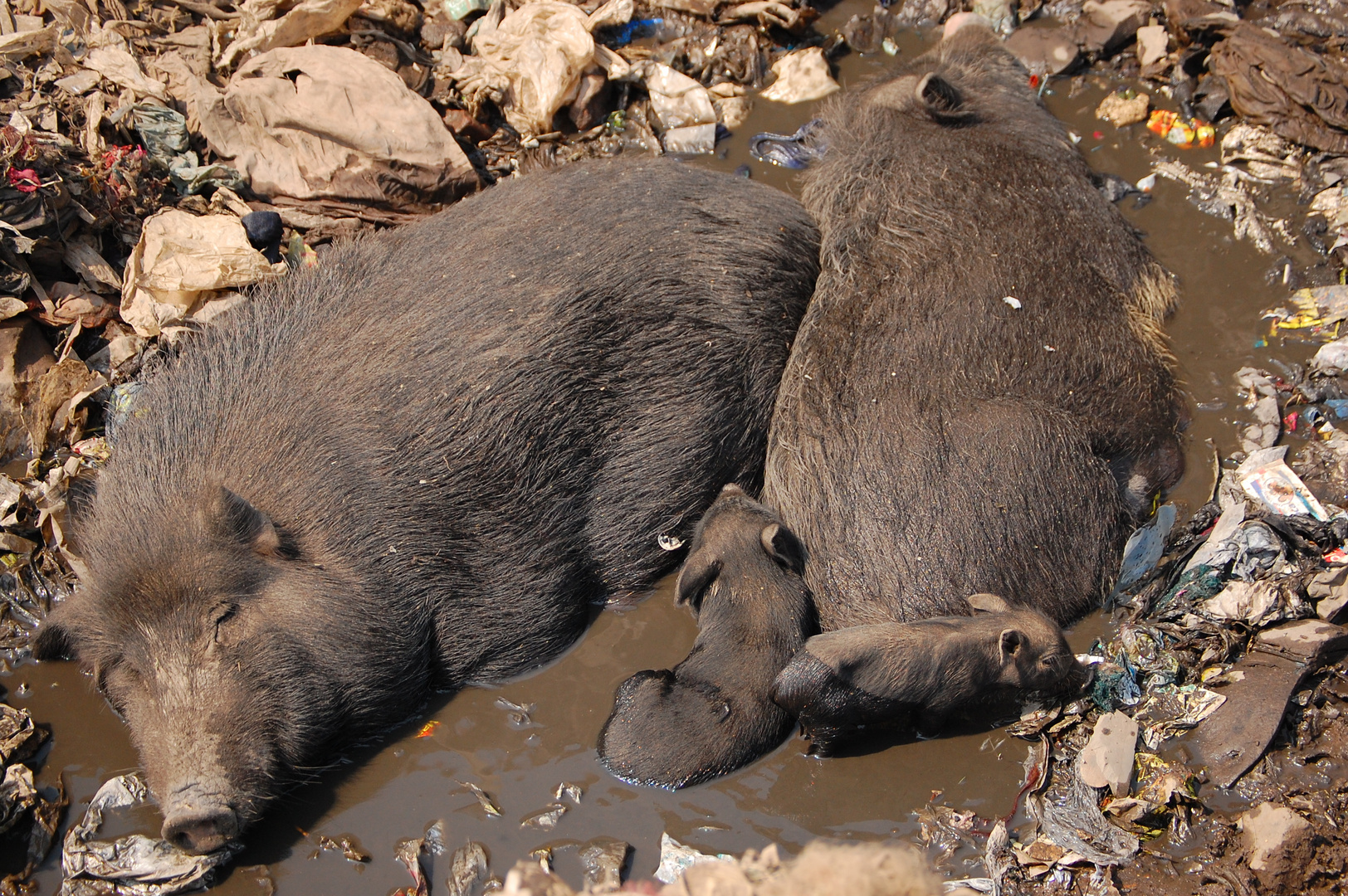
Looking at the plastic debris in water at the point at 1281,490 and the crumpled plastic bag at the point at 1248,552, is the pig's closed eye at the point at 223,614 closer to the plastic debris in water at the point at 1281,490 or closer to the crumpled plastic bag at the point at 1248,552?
the crumpled plastic bag at the point at 1248,552

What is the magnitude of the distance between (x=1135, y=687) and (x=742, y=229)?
2278 millimetres

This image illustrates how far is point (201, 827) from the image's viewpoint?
2762 mm

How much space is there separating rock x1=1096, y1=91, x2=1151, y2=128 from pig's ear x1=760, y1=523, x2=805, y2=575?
3.31 m

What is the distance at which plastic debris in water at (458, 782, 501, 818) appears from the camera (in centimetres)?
318

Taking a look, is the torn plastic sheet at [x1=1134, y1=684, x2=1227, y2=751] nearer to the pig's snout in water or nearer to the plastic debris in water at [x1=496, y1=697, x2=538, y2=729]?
the plastic debris in water at [x1=496, y1=697, x2=538, y2=729]

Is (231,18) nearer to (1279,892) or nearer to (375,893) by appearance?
(375,893)

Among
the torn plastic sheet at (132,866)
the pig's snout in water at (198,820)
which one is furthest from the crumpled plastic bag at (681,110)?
the torn plastic sheet at (132,866)

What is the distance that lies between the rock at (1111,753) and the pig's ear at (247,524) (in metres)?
2.78

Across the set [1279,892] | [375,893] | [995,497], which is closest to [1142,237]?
[995,497]

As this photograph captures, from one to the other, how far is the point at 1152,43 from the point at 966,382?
10.4ft

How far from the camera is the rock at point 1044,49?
17.4ft

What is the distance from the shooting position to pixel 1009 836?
10.2ft

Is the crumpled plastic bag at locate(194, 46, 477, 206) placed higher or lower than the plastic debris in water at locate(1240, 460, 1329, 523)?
higher

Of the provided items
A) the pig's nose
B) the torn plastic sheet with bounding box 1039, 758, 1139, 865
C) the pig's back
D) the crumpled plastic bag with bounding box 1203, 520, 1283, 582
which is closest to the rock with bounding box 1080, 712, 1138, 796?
the torn plastic sheet with bounding box 1039, 758, 1139, 865
